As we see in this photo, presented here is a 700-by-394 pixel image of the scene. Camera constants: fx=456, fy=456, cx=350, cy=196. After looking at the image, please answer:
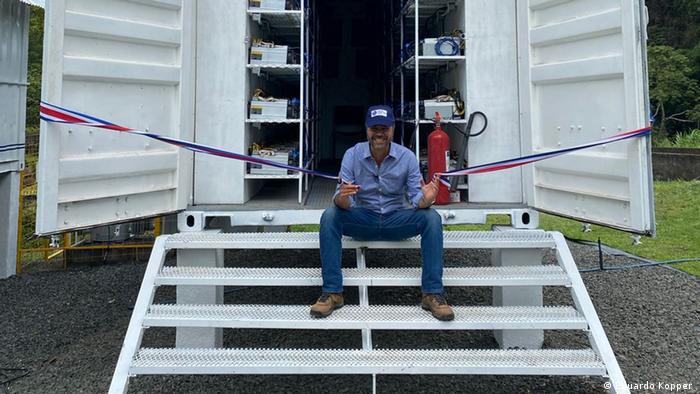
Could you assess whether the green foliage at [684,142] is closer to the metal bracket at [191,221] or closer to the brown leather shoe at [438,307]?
the brown leather shoe at [438,307]

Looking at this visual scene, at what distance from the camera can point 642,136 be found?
266cm

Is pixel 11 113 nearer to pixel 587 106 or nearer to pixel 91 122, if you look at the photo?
pixel 91 122

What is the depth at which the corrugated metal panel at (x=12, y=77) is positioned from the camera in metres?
5.96

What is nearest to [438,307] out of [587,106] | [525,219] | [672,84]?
[525,219]

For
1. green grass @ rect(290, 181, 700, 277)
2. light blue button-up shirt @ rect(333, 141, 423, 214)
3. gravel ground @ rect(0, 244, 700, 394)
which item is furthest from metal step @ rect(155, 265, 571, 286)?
green grass @ rect(290, 181, 700, 277)

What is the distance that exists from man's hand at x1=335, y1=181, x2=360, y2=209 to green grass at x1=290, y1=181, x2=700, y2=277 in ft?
8.73

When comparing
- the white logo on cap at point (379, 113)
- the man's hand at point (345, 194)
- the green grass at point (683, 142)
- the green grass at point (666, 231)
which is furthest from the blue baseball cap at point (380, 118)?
the green grass at point (683, 142)

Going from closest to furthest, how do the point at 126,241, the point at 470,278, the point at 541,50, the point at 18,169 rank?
1. the point at 470,278
2. the point at 541,50
3. the point at 18,169
4. the point at 126,241

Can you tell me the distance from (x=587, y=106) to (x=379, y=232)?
63.4 inches

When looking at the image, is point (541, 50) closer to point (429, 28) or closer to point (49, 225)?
point (429, 28)

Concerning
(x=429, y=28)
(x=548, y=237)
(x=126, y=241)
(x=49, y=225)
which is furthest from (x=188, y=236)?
(x=126, y=241)

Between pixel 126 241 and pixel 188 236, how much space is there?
4592 millimetres

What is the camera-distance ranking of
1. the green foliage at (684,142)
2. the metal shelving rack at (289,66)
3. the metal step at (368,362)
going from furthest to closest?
the green foliage at (684,142) < the metal shelving rack at (289,66) < the metal step at (368,362)

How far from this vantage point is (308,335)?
3635 millimetres
